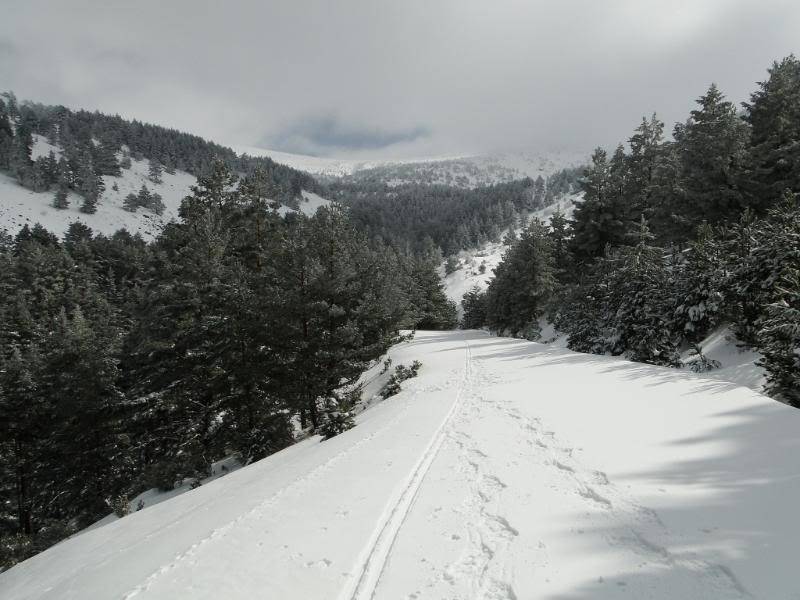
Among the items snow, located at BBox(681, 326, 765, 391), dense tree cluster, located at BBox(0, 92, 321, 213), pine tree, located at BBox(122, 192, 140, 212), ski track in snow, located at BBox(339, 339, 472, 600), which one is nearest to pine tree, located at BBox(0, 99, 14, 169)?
dense tree cluster, located at BBox(0, 92, 321, 213)

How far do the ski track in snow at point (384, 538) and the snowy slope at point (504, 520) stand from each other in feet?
0.09

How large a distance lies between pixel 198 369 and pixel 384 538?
1688cm

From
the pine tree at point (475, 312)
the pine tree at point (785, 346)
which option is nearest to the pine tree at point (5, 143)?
the pine tree at point (475, 312)

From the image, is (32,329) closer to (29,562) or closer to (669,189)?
(29,562)

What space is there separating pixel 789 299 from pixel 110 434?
31414 millimetres

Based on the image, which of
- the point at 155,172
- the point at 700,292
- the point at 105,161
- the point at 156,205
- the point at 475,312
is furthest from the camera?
the point at 155,172

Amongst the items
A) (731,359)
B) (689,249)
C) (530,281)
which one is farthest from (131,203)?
(731,359)

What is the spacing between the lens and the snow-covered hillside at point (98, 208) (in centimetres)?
10038

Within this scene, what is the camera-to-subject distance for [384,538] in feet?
15.8

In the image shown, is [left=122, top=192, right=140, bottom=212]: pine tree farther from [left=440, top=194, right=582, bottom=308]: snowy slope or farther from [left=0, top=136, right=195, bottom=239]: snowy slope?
[left=440, top=194, right=582, bottom=308]: snowy slope

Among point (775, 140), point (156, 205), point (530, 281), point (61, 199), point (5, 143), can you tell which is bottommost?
point (530, 281)

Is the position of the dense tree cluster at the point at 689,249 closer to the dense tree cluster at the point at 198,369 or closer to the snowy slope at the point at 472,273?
the dense tree cluster at the point at 198,369

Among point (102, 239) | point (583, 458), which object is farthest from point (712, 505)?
point (102, 239)

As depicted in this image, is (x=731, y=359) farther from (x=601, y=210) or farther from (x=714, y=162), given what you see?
(x=601, y=210)
